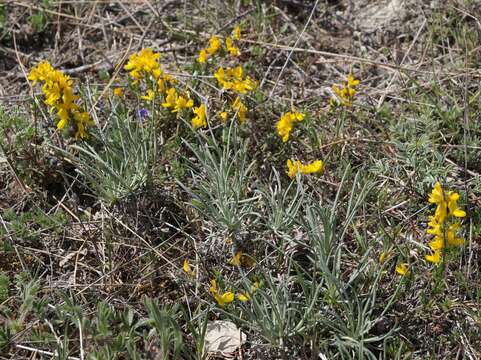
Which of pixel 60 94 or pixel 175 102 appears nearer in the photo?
pixel 60 94

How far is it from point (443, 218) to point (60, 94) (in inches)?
76.5

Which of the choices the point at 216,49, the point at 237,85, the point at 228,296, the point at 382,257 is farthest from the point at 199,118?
the point at 382,257

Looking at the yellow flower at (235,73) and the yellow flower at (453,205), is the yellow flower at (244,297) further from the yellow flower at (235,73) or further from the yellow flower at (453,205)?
the yellow flower at (235,73)

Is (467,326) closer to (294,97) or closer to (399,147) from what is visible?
(399,147)

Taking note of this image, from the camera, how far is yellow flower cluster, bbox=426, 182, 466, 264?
7.89ft

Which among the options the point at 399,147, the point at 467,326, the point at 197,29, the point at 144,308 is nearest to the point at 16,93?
the point at 197,29

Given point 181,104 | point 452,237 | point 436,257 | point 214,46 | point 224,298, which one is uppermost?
point 214,46

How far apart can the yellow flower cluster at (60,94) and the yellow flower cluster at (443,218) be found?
182 cm

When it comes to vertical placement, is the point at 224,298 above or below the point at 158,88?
below

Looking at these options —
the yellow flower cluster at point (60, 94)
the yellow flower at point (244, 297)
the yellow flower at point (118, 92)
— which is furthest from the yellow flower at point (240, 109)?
the yellow flower at point (244, 297)

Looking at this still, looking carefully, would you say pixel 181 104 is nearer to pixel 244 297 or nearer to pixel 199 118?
pixel 199 118

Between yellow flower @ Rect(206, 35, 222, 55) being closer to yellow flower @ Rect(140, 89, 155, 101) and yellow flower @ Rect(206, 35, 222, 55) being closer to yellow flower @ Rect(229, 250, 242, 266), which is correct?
yellow flower @ Rect(140, 89, 155, 101)

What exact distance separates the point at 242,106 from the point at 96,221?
3.27 feet

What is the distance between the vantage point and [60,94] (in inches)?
123
